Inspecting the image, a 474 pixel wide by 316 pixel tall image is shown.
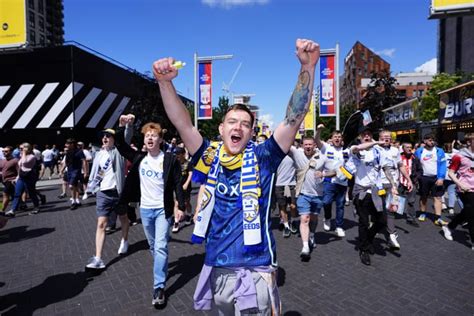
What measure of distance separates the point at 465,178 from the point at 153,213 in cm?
550

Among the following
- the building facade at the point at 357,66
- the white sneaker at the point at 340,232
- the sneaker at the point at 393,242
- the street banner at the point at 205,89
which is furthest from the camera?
the building facade at the point at 357,66

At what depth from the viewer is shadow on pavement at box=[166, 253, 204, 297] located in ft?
14.0

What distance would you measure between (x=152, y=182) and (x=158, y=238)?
0.73 metres

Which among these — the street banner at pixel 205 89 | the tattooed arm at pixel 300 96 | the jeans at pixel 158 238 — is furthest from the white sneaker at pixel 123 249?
the street banner at pixel 205 89

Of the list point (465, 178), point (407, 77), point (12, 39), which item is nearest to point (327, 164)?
point (465, 178)

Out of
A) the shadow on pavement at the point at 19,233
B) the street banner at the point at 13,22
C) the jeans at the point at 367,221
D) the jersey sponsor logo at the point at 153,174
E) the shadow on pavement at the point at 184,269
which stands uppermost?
the street banner at the point at 13,22

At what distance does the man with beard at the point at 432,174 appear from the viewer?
7355 mm

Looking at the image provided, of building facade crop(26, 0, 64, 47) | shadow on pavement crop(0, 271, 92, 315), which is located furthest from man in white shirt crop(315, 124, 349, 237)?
building facade crop(26, 0, 64, 47)

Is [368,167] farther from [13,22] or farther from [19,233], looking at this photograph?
[13,22]

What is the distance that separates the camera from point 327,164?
6.36 meters

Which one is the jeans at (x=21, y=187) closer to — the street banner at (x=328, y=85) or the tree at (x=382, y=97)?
the street banner at (x=328, y=85)

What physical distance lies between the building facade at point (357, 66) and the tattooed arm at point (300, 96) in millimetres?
79381

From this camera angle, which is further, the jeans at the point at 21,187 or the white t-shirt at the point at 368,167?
the jeans at the point at 21,187

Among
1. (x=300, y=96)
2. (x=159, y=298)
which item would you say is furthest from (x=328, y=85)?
(x=300, y=96)
